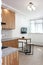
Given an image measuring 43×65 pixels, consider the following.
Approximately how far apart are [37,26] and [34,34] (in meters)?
0.78

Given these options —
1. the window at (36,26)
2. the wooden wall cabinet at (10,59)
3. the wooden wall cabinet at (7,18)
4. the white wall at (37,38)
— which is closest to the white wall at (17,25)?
the wooden wall cabinet at (7,18)

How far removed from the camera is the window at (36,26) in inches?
380

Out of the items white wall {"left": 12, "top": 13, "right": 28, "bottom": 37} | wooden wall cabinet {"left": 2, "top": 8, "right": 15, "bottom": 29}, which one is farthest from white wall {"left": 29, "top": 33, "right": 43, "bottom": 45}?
wooden wall cabinet {"left": 2, "top": 8, "right": 15, "bottom": 29}

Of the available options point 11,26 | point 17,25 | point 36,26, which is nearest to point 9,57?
point 11,26

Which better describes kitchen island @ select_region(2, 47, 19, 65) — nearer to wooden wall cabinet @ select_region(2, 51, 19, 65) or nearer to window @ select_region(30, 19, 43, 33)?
wooden wall cabinet @ select_region(2, 51, 19, 65)

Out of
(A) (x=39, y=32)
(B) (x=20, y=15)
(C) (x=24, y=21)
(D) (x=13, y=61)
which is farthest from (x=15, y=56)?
(A) (x=39, y=32)

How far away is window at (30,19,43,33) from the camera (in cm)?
965

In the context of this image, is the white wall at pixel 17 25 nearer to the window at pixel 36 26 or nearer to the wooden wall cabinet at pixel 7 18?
the wooden wall cabinet at pixel 7 18

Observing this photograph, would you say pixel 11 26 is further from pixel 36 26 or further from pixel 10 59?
pixel 10 59

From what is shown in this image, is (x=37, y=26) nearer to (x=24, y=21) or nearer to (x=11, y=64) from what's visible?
(x=24, y=21)

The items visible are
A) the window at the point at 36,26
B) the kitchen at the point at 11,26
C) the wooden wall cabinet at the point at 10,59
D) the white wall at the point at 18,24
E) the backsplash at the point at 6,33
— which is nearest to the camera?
the wooden wall cabinet at the point at 10,59

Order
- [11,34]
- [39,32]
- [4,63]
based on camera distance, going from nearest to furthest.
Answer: [4,63]
[11,34]
[39,32]

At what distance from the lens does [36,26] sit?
993 centimetres

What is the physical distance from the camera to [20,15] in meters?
8.30
